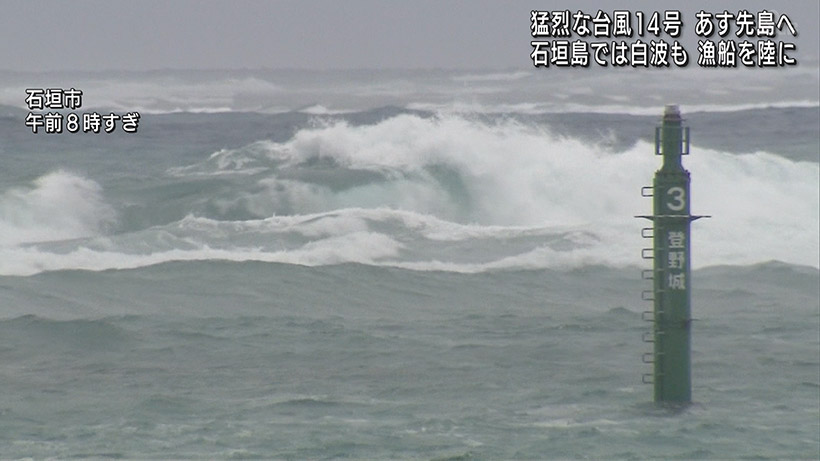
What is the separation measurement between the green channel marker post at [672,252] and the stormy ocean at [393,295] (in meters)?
0.63

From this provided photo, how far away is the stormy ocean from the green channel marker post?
631mm

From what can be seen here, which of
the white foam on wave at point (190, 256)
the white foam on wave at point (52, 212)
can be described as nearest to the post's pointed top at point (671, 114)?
the white foam on wave at point (190, 256)

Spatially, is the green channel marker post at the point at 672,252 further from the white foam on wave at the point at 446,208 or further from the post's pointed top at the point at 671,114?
the white foam on wave at the point at 446,208

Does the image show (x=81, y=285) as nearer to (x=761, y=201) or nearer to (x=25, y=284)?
(x=25, y=284)

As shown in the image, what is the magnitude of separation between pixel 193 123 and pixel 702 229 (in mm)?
24635

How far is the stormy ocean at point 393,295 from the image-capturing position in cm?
→ 1478

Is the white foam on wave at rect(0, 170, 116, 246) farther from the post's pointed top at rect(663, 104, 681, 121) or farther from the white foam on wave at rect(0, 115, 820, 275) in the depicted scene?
the post's pointed top at rect(663, 104, 681, 121)

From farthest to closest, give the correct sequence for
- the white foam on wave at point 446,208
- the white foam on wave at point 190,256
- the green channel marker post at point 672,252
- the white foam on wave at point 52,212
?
the white foam on wave at point 52,212 → the white foam on wave at point 446,208 → the white foam on wave at point 190,256 → the green channel marker post at point 672,252

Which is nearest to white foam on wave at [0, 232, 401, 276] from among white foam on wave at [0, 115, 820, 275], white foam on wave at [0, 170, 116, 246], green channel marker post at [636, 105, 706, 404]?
white foam on wave at [0, 115, 820, 275]

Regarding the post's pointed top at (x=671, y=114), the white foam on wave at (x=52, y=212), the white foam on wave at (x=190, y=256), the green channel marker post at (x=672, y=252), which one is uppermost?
the white foam on wave at (x=52, y=212)

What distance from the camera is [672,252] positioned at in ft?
48.5

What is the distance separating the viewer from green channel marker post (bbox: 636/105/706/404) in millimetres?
14727

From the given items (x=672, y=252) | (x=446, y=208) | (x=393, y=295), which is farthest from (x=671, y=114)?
(x=446, y=208)

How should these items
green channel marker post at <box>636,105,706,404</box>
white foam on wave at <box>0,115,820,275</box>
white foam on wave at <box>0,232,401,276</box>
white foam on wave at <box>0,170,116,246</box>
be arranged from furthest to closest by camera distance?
white foam on wave at <box>0,170,116,246</box> < white foam on wave at <box>0,115,820,275</box> < white foam on wave at <box>0,232,401,276</box> < green channel marker post at <box>636,105,706,404</box>
